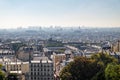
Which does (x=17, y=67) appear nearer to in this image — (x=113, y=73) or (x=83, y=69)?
(x=83, y=69)

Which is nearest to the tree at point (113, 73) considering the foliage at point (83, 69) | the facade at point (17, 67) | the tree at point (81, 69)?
the foliage at point (83, 69)

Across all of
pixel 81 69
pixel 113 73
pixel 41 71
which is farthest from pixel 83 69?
pixel 113 73

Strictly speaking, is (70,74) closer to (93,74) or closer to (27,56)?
(93,74)

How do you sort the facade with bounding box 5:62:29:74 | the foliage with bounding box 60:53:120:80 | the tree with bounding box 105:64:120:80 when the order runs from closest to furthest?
1. the tree with bounding box 105:64:120:80
2. the foliage with bounding box 60:53:120:80
3. the facade with bounding box 5:62:29:74

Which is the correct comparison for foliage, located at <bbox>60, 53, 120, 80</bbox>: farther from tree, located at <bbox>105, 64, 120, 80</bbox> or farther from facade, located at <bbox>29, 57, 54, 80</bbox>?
tree, located at <bbox>105, 64, 120, 80</bbox>

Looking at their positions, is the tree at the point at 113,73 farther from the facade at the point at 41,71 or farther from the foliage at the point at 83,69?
the facade at the point at 41,71

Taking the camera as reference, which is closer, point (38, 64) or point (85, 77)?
point (85, 77)

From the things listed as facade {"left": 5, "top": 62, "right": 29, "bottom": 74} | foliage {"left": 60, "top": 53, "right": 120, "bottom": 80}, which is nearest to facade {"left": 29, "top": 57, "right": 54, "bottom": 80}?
facade {"left": 5, "top": 62, "right": 29, "bottom": 74}

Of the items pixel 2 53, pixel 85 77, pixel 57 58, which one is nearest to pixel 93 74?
pixel 85 77

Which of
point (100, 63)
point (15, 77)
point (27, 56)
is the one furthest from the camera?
point (27, 56)

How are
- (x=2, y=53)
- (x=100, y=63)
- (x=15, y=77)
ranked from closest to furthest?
(x=15, y=77), (x=100, y=63), (x=2, y=53)

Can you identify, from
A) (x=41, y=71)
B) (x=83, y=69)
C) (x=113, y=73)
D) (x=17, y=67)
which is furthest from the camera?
(x=17, y=67)
